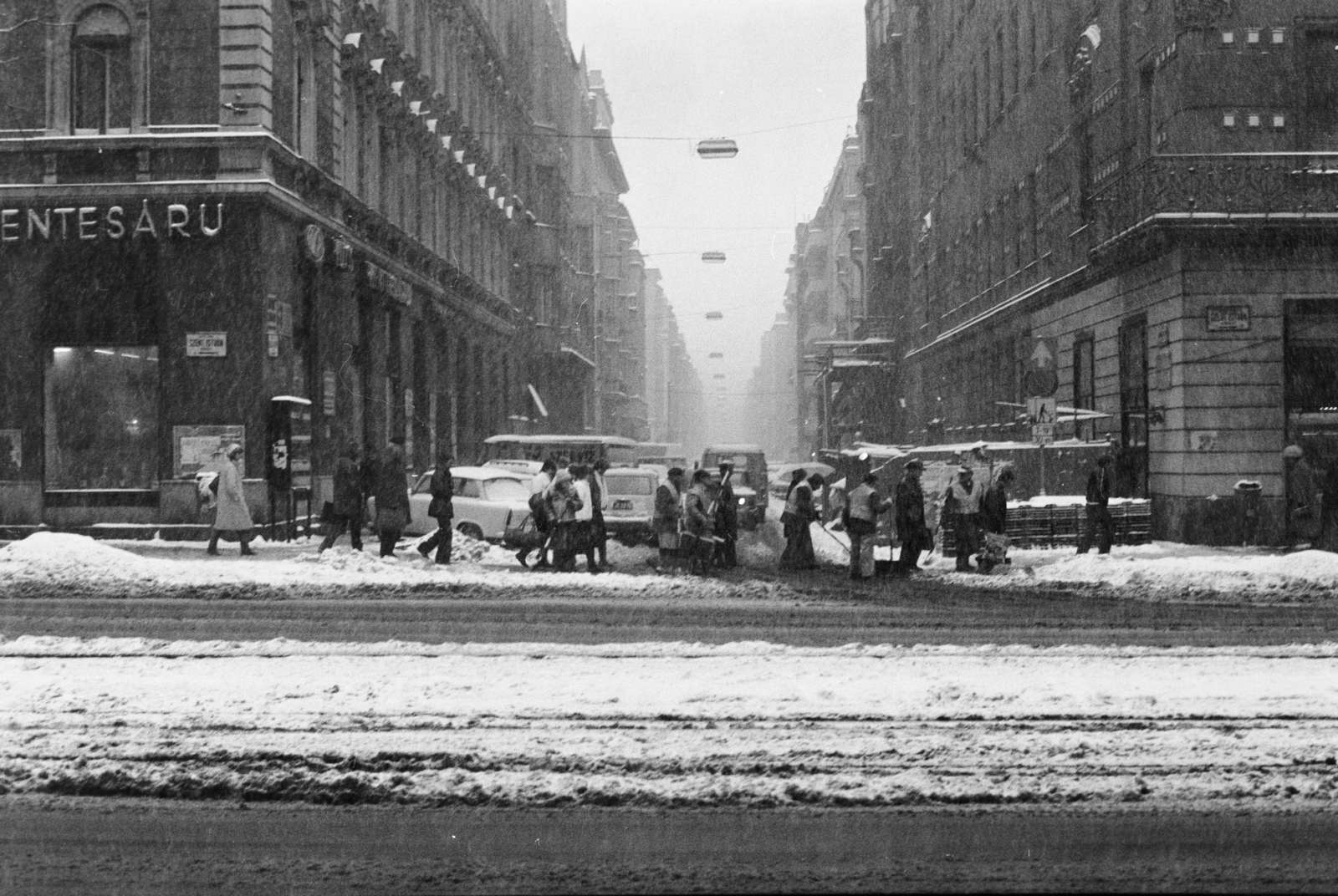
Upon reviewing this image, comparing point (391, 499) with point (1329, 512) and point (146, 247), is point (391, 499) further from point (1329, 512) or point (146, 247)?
point (1329, 512)

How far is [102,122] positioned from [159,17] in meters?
2.12

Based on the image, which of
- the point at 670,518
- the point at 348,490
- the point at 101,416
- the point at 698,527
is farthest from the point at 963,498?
the point at 101,416

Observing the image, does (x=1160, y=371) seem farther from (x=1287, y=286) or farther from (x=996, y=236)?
(x=996, y=236)

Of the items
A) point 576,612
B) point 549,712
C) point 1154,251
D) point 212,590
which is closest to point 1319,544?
point 1154,251

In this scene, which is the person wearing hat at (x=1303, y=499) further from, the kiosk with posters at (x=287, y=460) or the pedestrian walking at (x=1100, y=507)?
the kiosk with posters at (x=287, y=460)

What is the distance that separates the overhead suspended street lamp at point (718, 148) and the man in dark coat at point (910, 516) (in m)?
29.3

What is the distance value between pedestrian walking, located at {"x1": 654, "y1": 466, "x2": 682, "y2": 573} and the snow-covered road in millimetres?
9134

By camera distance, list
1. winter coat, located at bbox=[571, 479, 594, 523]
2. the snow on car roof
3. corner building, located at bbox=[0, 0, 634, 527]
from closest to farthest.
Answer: winter coat, located at bbox=[571, 479, 594, 523] → the snow on car roof → corner building, located at bbox=[0, 0, 634, 527]

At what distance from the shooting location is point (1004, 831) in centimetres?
620

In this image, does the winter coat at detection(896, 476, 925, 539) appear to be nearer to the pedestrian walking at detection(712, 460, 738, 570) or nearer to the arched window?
the pedestrian walking at detection(712, 460, 738, 570)

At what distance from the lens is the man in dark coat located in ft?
67.4

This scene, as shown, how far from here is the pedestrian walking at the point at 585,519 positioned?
2084 centimetres

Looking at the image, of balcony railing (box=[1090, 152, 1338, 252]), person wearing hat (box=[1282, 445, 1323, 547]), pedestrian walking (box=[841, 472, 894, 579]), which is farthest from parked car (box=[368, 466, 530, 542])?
person wearing hat (box=[1282, 445, 1323, 547])

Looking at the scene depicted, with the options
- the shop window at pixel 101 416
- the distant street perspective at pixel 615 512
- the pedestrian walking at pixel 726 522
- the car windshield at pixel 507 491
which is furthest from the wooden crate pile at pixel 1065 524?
the shop window at pixel 101 416
